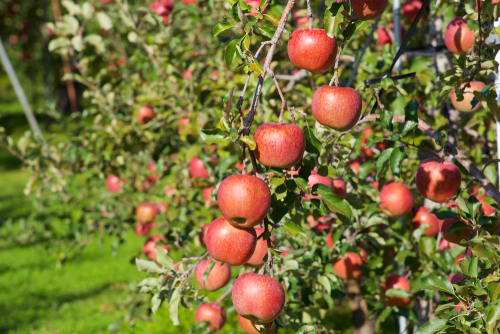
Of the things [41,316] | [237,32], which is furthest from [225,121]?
[41,316]

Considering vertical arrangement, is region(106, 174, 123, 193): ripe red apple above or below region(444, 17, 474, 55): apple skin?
below

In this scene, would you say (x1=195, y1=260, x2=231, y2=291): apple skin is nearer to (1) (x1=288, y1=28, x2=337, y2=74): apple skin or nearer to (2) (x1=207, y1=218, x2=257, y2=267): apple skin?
(2) (x1=207, y1=218, x2=257, y2=267): apple skin

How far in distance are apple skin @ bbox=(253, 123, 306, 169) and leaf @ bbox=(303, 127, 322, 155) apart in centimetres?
9

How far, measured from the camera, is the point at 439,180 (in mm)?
1036

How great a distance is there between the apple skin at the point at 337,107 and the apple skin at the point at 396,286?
0.88 m

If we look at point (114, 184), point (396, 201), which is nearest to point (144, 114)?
point (114, 184)

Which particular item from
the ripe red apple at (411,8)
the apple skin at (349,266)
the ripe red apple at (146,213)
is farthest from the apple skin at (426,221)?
the ripe red apple at (146,213)

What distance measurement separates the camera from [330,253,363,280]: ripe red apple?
162 cm

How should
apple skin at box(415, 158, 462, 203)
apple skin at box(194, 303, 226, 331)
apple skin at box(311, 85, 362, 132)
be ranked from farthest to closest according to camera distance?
1. apple skin at box(194, 303, 226, 331)
2. apple skin at box(415, 158, 462, 203)
3. apple skin at box(311, 85, 362, 132)

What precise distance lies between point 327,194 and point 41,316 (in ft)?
11.6

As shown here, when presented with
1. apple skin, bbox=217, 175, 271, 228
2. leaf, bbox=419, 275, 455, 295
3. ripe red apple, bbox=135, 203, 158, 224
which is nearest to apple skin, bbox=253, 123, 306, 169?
apple skin, bbox=217, 175, 271, 228

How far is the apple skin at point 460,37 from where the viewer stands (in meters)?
1.32

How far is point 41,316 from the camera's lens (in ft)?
12.0

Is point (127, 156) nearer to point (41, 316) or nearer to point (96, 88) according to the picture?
point (96, 88)
